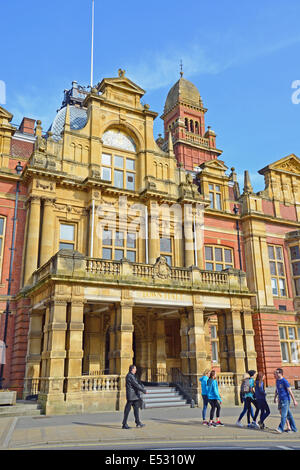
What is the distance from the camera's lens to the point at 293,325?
29.4 m

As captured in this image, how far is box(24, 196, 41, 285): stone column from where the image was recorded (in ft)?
71.4

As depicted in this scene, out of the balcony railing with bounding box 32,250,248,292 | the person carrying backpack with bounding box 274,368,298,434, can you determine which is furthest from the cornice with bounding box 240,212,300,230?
the person carrying backpack with bounding box 274,368,298,434

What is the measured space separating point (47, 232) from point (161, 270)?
23.1 ft

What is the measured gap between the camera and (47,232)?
22766 millimetres

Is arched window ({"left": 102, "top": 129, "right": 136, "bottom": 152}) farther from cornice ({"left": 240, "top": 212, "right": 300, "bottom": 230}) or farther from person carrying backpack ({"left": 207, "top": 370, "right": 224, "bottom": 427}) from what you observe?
person carrying backpack ({"left": 207, "top": 370, "right": 224, "bottom": 427})

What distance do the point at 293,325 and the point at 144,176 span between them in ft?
50.3

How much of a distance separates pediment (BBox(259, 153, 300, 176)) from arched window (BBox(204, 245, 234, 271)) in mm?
8551

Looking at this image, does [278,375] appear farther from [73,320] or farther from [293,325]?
[293,325]

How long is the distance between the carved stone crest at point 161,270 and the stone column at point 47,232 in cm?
628

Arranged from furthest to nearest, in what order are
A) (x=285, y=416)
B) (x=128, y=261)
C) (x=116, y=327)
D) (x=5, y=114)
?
(x=5, y=114), (x=128, y=261), (x=116, y=327), (x=285, y=416)

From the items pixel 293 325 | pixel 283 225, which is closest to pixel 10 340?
pixel 293 325

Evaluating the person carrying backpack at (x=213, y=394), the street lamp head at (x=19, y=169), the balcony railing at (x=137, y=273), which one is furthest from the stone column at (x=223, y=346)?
the street lamp head at (x=19, y=169)

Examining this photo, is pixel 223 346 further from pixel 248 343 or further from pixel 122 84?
pixel 122 84

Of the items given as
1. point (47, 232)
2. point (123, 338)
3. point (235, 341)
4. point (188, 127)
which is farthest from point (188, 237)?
point (188, 127)
